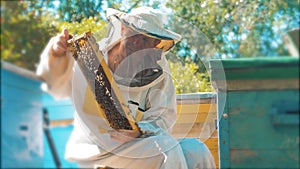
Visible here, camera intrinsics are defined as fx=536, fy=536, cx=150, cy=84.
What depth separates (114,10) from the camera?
120 centimetres

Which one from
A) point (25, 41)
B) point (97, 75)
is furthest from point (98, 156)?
point (25, 41)

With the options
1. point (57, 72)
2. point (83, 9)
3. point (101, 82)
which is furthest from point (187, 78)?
point (57, 72)

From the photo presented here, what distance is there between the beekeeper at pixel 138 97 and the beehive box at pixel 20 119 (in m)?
1.94

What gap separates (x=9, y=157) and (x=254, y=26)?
237cm

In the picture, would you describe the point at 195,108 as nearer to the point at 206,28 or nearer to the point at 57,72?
the point at 206,28

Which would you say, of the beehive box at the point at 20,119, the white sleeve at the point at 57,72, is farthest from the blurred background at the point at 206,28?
the beehive box at the point at 20,119

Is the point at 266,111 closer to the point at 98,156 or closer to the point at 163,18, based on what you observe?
the point at 163,18

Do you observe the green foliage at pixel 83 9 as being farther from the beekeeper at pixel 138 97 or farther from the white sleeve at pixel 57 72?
the white sleeve at pixel 57 72

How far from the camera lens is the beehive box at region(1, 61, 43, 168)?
3.11 m

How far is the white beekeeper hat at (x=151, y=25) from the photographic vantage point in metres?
1.11

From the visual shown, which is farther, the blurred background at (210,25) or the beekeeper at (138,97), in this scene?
the beekeeper at (138,97)

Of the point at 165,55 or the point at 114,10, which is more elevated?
the point at 114,10

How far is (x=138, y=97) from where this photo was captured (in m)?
1.20

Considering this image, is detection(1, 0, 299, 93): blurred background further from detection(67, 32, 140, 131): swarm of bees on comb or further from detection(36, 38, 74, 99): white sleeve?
detection(36, 38, 74, 99): white sleeve
